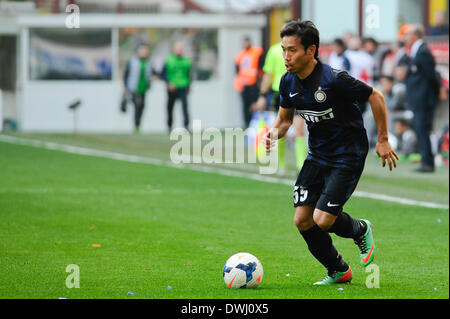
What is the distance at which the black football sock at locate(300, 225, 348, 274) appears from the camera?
7.47 metres

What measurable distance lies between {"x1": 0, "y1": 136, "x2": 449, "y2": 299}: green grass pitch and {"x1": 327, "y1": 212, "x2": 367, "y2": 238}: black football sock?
1.19 ft

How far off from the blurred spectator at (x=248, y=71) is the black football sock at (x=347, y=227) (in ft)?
55.8

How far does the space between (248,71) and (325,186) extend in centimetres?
1882

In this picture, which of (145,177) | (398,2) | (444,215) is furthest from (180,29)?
(444,215)

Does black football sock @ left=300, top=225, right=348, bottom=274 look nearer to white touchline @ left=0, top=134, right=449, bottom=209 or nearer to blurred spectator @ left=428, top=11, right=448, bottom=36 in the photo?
white touchline @ left=0, top=134, right=449, bottom=209

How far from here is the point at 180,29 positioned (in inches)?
1241

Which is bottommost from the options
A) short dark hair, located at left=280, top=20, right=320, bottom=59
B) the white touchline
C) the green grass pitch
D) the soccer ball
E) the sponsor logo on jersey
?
the white touchline

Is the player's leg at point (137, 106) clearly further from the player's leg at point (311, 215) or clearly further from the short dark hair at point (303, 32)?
the short dark hair at point (303, 32)

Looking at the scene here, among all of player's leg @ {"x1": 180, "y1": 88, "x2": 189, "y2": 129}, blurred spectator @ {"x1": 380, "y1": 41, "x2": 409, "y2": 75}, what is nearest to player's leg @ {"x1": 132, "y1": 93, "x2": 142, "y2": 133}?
player's leg @ {"x1": 180, "y1": 88, "x2": 189, "y2": 129}

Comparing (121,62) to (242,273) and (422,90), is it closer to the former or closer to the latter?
(422,90)

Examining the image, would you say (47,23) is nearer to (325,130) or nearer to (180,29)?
(180,29)

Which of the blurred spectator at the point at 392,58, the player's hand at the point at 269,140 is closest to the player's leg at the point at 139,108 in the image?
the blurred spectator at the point at 392,58

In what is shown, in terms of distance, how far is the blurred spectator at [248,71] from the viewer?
83.4 ft
